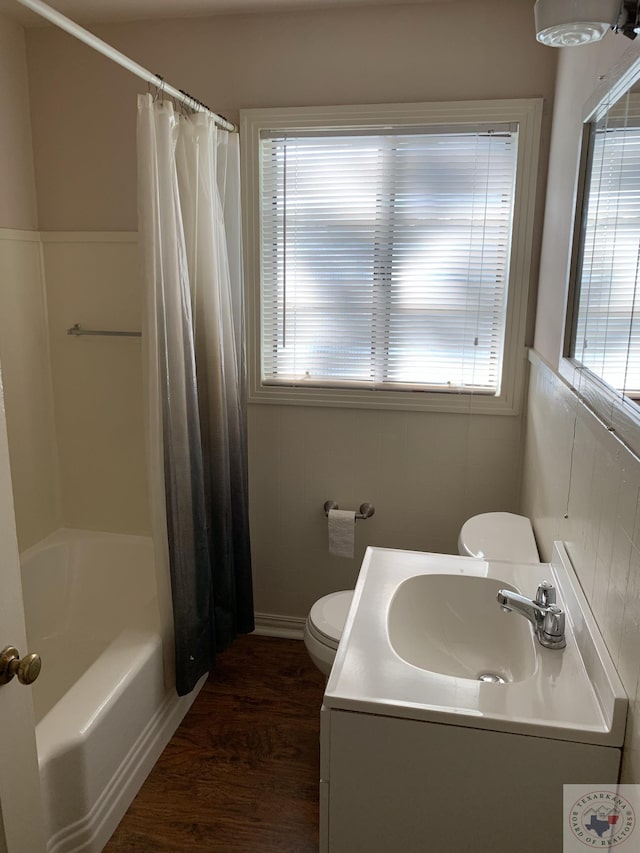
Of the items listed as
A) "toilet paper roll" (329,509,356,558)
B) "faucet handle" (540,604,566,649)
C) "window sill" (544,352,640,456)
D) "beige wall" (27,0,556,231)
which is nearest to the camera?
"window sill" (544,352,640,456)

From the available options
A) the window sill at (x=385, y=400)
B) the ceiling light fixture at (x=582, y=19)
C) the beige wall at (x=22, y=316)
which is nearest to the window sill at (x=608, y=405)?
the ceiling light fixture at (x=582, y=19)

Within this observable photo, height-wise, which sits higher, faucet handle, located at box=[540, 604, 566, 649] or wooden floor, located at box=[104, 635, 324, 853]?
faucet handle, located at box=[540, 604, 566, 649]

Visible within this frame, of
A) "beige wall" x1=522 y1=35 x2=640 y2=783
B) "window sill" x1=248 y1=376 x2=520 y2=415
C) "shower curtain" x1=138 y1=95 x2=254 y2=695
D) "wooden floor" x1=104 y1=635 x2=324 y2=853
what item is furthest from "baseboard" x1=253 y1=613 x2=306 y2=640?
→ "beige wall" x1=522 y1=35 x2=640 y2=783

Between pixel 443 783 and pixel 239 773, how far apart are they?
1.21 meters

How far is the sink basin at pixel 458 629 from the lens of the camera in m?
1.60

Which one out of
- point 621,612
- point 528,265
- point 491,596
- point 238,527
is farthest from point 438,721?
point 528,265

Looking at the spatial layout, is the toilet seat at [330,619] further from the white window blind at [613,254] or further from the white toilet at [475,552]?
the white window blind at [613,254]

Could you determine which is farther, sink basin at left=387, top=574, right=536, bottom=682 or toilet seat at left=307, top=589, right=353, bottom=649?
toilet seat at left=307, top=589, right=353, bottom=649

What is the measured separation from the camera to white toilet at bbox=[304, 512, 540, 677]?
2.12 m

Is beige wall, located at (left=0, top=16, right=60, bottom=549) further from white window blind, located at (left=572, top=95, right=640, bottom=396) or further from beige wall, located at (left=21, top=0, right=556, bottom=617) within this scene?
white window blind, located at (left=572, top=95, right=640, bottom=396)

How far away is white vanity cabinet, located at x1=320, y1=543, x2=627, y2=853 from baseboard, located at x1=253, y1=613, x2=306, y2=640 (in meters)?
1.69

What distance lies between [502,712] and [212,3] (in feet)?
8.43

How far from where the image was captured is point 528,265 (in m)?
2.55

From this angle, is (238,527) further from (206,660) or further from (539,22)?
(539,22)
